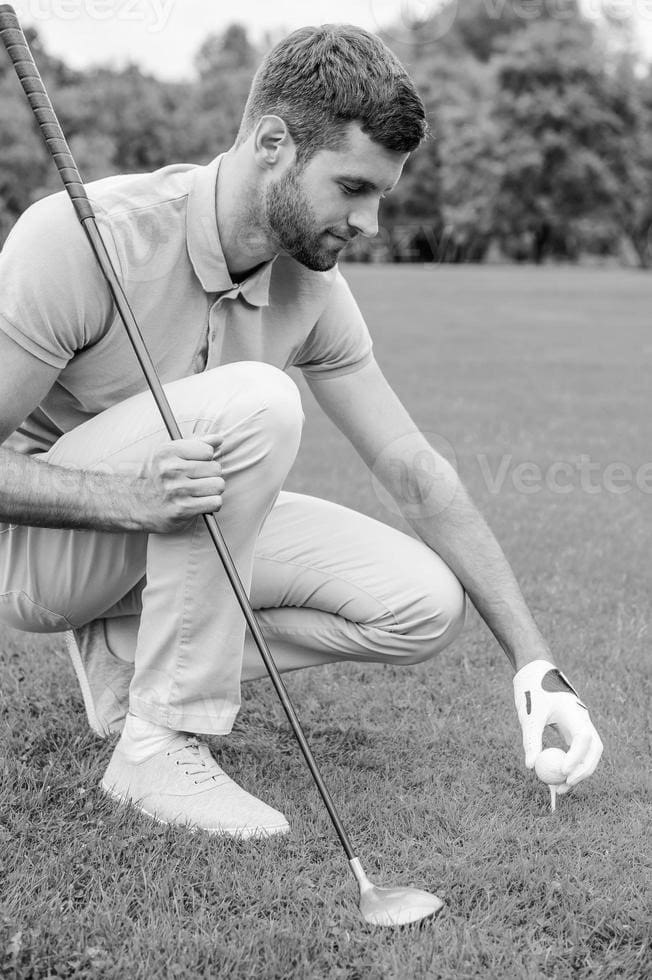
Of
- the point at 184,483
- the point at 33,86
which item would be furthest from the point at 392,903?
the point at 33,86

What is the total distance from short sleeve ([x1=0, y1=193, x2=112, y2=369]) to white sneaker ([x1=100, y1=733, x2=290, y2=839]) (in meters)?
0.96

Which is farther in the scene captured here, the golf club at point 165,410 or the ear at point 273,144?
the ear at point 273,144

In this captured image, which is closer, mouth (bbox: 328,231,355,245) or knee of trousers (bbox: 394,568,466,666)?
mouth (bbox: 328,231,355,245)

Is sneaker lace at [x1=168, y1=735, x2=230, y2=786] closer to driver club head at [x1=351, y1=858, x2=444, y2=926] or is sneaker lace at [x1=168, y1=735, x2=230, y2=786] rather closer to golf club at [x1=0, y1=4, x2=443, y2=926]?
golf club at [x1=0, y1=4, x2=443, y2=926]

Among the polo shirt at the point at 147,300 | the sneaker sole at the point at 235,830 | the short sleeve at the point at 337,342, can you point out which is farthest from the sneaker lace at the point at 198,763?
the short sleeve at the point at 337,342

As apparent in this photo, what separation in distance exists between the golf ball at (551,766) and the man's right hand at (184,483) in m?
0.96

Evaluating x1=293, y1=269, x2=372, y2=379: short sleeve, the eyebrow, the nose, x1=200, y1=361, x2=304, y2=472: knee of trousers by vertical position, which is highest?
the eyebrow

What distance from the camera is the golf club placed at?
2516mm

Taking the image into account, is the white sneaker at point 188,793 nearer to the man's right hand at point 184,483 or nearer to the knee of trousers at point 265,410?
the man's right hand at point 184,483

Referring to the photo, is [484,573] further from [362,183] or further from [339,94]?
[339,94]

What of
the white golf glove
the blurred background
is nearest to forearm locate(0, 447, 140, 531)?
the white golf glove

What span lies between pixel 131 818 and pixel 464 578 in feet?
3.50

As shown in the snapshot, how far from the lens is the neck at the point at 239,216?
2998 millimetres

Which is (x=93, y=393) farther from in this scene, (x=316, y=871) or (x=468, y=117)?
(x=468, y=117)
